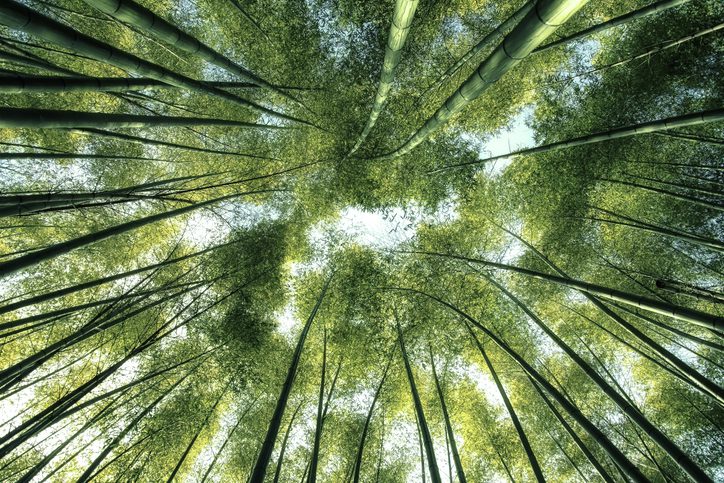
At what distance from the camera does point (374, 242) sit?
6848 mm

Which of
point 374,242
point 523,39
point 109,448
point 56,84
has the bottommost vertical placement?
point 109,448

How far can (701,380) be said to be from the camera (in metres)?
3.01

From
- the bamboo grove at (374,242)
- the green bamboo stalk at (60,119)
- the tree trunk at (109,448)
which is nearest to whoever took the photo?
the green bamboo stalk at (60,119)

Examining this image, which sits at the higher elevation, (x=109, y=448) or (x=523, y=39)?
(x=523, y=39)

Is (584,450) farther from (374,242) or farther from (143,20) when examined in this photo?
(143,20)

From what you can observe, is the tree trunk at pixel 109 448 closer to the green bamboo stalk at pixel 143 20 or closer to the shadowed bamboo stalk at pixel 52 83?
the shadowed bamboo stalk at pixel 52 83

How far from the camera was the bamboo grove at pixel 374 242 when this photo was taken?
5355mm

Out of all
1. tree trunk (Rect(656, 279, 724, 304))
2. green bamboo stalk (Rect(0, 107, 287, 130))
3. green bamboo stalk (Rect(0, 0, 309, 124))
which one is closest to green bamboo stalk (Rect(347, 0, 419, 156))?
green bamboo stalk (Rect(0, 0, 309, 124))

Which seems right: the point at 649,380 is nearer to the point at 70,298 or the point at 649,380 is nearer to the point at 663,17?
the point at 663,17

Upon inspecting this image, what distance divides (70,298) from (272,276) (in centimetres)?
360

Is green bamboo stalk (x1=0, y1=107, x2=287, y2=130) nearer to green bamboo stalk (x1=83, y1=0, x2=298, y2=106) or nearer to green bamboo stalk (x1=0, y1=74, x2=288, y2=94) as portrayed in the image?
green bamboo stalk (x1=0, y1=74, x2=288, y2=94)

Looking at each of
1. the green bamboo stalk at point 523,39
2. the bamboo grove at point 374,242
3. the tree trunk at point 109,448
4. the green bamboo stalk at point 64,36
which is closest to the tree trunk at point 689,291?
the green bamboo stalk at point 523,39

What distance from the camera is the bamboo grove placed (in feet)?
17.6

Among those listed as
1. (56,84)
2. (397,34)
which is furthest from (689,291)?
(56,84)
